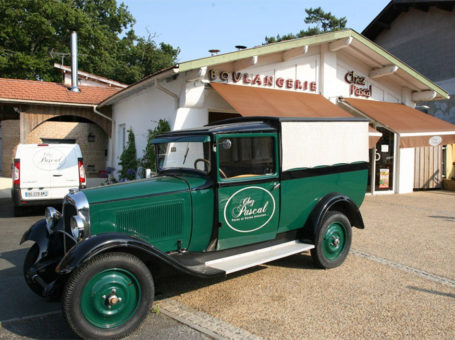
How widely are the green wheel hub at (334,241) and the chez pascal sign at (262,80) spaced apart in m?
5.67

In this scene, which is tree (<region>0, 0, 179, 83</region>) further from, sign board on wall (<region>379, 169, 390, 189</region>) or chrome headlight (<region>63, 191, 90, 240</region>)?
chrome headlight (<region>63, 191, 90, 240</region>)

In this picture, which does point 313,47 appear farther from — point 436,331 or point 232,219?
point 436,331

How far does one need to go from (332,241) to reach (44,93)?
523 inches

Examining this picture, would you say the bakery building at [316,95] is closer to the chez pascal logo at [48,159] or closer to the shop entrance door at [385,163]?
the shop entrance door at [385,163]

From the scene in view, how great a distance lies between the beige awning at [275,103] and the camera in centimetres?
839

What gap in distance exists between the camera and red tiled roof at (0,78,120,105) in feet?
43.0

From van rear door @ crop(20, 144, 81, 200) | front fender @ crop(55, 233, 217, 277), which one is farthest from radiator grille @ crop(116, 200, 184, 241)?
van rear door @ crop(20, 144, 81, 200)

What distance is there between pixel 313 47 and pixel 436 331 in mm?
9522

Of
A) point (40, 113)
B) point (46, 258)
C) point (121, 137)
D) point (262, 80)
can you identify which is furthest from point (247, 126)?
point (40, 113)

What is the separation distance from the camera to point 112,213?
3.37m

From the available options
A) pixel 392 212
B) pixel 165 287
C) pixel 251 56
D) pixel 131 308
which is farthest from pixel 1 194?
pixel 392 212

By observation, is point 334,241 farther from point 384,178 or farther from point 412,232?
point 384,178

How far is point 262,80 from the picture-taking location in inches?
394

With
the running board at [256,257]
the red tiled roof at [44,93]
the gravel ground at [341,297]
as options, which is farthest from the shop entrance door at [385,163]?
the red tiled roof at [44,93]
